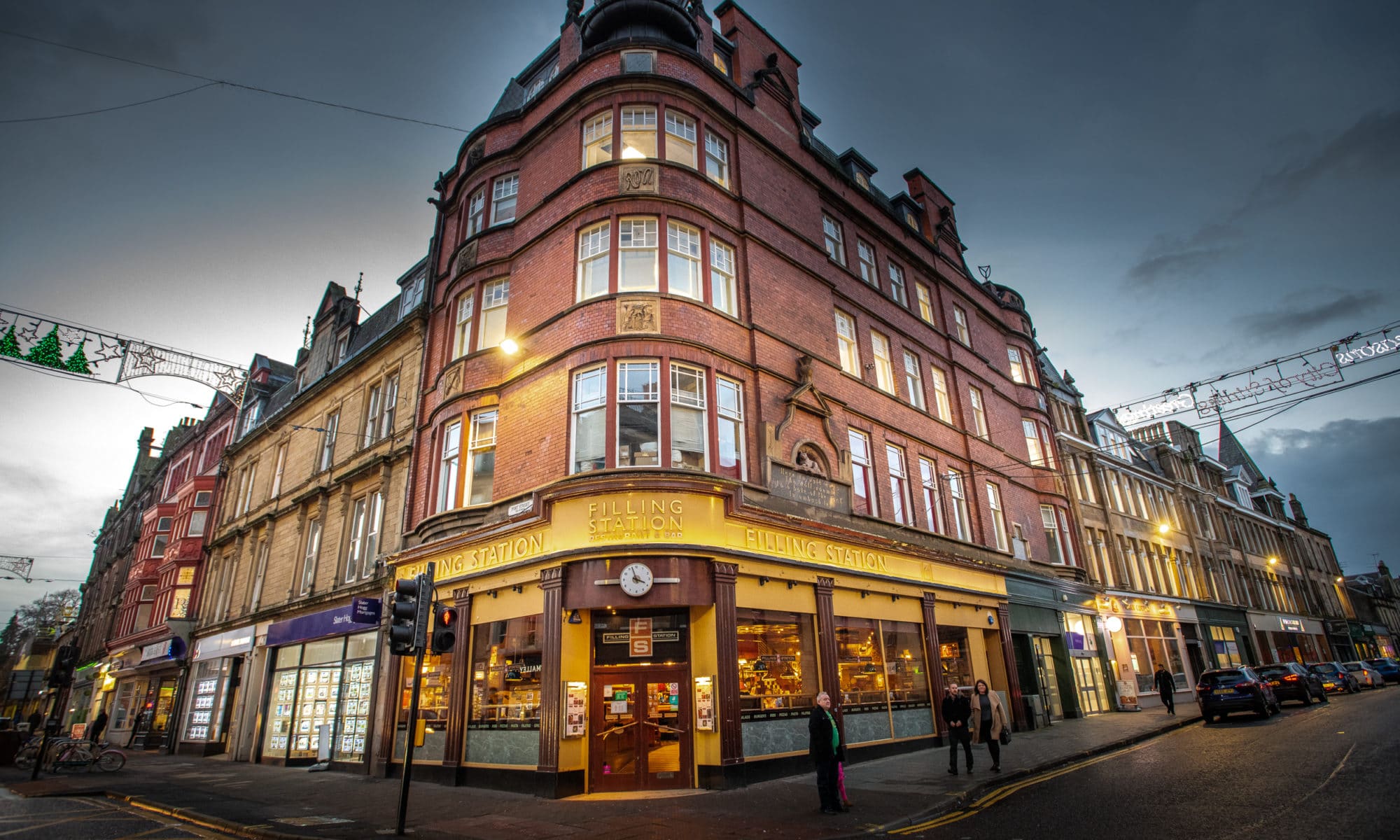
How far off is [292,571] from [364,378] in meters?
6.88

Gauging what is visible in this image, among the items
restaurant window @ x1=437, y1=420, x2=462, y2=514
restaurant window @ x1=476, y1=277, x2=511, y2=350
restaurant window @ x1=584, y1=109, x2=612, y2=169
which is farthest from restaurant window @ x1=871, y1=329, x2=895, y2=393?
restaurant window @ x1=437, y1=420, x2=462, y2=514

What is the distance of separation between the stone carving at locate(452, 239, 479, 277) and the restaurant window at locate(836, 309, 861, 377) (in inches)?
404

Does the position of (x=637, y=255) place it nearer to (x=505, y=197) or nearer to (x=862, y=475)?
(x=505, y=197)

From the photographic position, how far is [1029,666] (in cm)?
2141

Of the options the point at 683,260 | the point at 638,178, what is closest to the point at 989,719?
the point at 683,260

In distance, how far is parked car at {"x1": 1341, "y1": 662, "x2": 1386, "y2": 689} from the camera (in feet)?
111

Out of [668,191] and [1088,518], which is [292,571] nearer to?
[668,191]

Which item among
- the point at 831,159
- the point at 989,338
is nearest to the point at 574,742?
the point at 831,159

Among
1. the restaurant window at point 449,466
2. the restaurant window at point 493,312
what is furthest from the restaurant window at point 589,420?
the restaurant window at point 449,466

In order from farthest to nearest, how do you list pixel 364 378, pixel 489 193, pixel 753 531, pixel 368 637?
pixel 364 378, pixel 489 193, pixel 368 637, pixel 753 531

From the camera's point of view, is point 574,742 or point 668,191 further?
point 668,191

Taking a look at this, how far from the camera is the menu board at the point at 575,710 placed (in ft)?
38.3

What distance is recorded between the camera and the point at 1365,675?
112 ft

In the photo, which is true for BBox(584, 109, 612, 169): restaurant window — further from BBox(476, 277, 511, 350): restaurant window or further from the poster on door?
the poster on door
